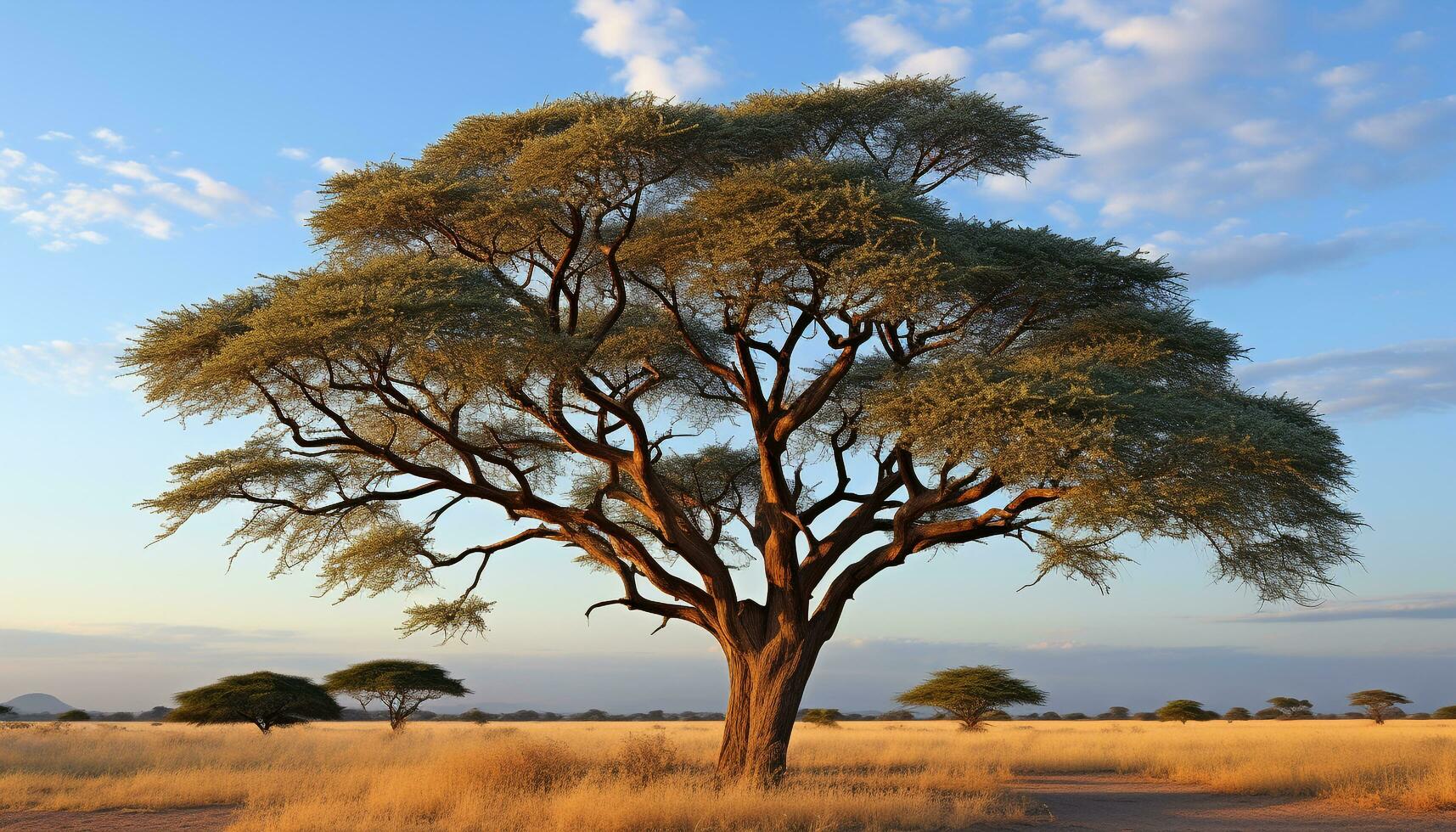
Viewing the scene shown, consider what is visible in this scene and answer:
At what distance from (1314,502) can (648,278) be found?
370 inches

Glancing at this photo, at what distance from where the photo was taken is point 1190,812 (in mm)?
14758

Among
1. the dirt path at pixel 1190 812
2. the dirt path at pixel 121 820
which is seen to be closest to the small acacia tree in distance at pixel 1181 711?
the dirt path at pixel 1190 812

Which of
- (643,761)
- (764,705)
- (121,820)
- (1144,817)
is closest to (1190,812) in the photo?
(1144,817)

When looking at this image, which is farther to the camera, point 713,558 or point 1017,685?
point 1017,685

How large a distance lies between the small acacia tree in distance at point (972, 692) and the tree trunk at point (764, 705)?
18667mm

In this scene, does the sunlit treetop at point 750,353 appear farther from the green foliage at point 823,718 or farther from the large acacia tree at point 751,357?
the green foliage at point 823,718

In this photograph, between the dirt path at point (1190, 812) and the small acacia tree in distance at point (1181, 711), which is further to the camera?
the small acacia tree in distance at point (1181, 711)

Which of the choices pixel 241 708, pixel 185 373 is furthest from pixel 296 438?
pixel 241 708

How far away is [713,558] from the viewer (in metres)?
14.9

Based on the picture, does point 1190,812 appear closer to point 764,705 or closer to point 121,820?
point 764,705

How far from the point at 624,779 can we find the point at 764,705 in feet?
6.85

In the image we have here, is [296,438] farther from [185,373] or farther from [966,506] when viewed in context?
[966,506]

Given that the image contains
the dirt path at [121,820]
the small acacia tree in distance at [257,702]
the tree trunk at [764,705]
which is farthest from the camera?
the small acacia tree in distance at [257,702]

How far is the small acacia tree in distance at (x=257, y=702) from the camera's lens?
2808 centimetres
